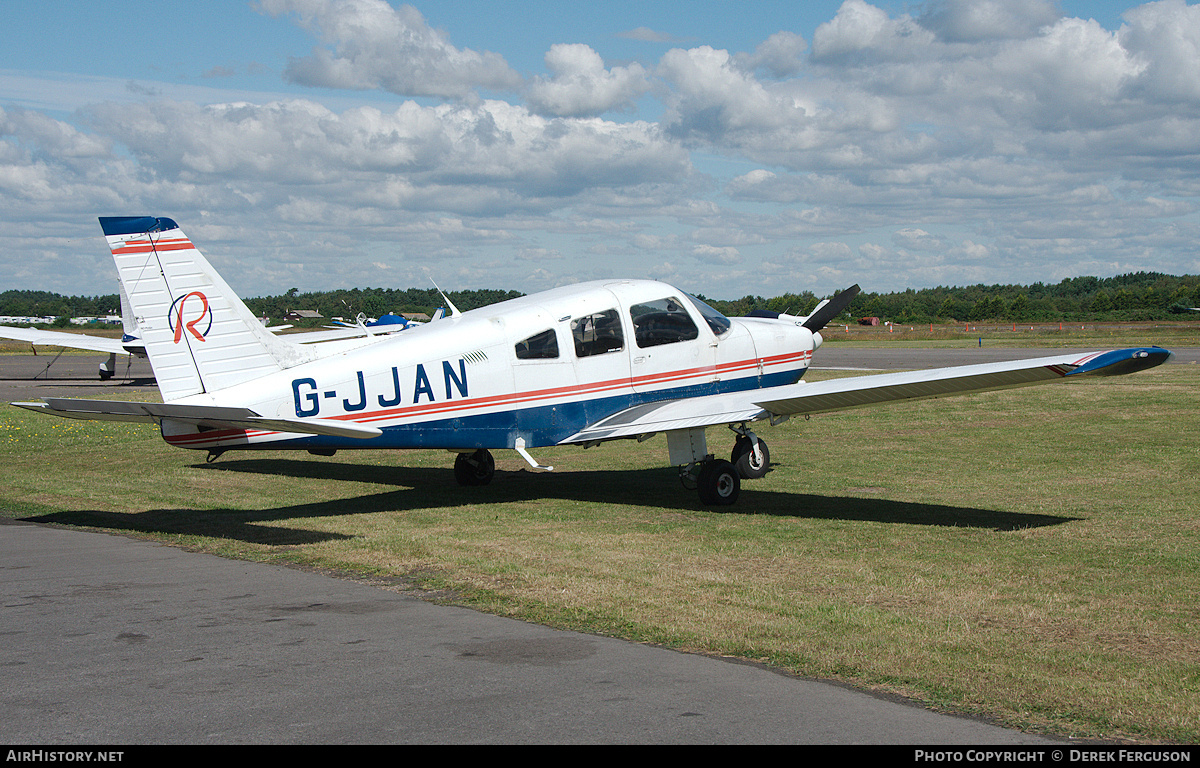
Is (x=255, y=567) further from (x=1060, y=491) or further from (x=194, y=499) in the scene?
(x=1060, y=491)

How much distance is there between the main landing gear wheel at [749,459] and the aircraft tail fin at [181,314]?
19.6 feet

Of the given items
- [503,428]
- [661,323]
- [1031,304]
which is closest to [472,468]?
[503,428]

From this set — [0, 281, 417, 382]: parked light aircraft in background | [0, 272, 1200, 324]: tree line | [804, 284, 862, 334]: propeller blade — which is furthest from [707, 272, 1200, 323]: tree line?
[804, 284, 862, 334]: propeller blade

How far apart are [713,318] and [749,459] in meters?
2.02

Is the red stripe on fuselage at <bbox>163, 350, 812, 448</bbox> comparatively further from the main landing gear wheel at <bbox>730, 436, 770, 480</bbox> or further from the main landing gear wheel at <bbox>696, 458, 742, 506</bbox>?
the main landing gear wheel at <bbox>696, 458, 742, 506</bbox>

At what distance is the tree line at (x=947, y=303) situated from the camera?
332ft

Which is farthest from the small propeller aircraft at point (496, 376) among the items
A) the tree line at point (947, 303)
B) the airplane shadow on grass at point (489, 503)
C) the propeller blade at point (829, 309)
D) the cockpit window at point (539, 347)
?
the tree line at point (947, 303)

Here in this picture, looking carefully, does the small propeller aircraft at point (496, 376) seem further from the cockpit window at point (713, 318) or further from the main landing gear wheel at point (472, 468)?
the main landing gear wheel at point (472, 468)

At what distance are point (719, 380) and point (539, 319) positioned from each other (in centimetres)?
281

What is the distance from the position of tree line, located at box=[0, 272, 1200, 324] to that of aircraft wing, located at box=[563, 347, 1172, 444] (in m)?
54.1

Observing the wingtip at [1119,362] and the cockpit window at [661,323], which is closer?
the wingtip at [1119,362]

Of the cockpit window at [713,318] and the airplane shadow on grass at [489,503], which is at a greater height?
the cockpit window at [713,318]

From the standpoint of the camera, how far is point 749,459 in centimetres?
1346

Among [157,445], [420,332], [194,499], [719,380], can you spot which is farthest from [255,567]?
[157,445]
